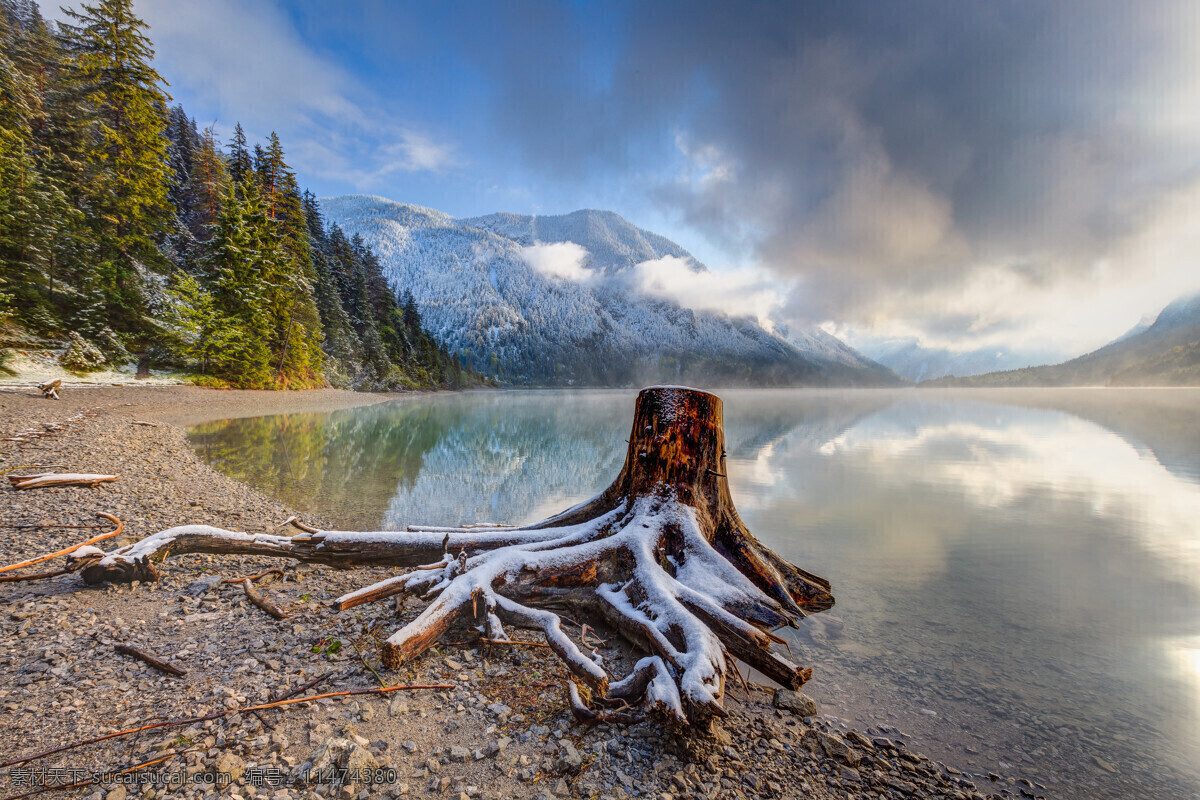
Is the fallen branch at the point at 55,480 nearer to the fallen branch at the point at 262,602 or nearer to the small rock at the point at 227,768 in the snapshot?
the fallen branch at the point at 262,602

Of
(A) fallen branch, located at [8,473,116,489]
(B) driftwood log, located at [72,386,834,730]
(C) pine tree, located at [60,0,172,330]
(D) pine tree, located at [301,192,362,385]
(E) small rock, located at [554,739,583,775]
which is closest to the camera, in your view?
(E) small rock, located at [554,739,583,775]

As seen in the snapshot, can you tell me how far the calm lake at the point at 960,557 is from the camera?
3830 millimetres

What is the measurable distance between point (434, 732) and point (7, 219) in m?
33.1

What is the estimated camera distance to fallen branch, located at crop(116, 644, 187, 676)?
3033mm

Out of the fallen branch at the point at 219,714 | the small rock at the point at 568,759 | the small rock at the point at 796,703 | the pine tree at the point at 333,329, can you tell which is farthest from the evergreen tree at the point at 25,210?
the small rock at the point at 796,703

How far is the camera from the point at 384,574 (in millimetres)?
5766

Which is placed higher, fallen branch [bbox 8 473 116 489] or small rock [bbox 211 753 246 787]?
small rock [bbox 211 753 246 787]

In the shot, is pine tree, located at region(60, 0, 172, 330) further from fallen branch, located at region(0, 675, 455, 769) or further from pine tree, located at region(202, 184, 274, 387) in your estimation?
fallen branch, located at region(0, 675, 455, 769)

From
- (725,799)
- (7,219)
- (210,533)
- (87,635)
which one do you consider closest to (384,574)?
(210,533)

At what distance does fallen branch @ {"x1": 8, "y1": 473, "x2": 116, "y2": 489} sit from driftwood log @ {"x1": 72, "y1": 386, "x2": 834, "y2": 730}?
4872mm

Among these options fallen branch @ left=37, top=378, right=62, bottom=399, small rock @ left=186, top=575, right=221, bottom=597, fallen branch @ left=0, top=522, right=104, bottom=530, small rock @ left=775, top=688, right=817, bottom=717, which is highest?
fallen branch @ left=37, top=378, right=62, bottom=399

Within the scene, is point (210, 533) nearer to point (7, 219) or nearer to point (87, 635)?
point (87, 635)

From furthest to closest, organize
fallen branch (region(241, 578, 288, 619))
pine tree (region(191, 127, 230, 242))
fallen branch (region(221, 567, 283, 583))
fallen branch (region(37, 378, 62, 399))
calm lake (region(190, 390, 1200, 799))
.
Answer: pine tree (region(191, 127, 230, 242)) < fallen branch (region(37, 378, 62, 399)) < fallen branch (region(221, 567, 283, 583)) < fallen branch (region(241, 578, 288, 619)) < calm lake (region(190, 390, 1200, 799))

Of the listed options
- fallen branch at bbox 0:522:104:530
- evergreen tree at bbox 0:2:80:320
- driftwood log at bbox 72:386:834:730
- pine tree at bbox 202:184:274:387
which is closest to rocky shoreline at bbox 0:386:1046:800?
driftwood log at bbox 72:386:834:730
